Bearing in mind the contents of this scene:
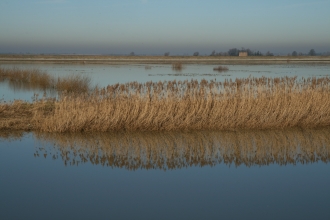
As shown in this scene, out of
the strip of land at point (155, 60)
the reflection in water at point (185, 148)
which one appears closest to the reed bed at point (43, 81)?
the reflection in water at point (185, 148)

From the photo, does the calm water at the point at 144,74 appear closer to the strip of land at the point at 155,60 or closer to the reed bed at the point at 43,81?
the reed bed at the point at 43,81

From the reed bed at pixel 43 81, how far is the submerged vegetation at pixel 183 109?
5.54 m

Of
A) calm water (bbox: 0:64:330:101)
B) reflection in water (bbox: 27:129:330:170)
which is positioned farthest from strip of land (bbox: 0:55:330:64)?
reflection in water (bbox: 27:129:330:170)

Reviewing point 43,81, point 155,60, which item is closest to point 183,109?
point 43,81

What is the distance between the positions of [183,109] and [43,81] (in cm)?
1384

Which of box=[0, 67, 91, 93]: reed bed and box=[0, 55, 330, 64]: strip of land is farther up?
box=[0, 55, 330, 64]: strip of land

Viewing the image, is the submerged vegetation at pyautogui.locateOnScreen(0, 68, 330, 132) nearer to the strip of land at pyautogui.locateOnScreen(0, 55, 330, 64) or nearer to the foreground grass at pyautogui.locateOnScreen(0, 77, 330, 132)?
the foreground grass at pyautogui.locateOnScreen(0, 77, 330, 132)

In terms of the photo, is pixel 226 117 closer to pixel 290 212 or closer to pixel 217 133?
pixel 217 133

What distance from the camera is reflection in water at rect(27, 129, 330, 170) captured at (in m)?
8.44

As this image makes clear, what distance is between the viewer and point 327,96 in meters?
12.0

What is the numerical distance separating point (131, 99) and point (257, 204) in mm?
5655

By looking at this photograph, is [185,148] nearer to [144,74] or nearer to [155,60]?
[144,74]

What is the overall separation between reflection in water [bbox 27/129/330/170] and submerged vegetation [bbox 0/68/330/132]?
1.17 ft

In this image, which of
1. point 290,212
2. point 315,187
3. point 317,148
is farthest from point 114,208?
point 317,148
